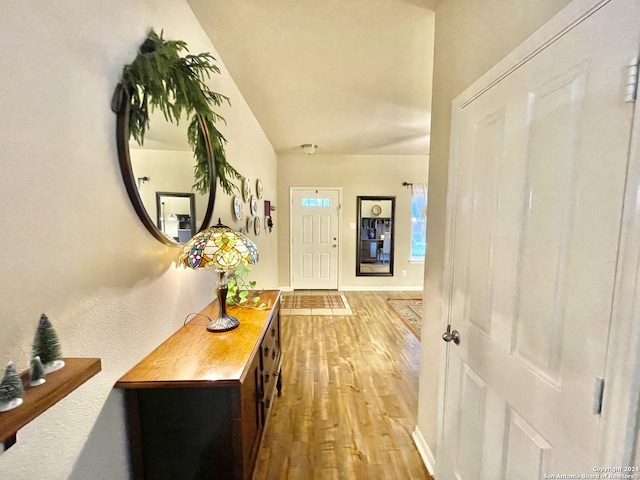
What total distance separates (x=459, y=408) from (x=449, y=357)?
0.21 meters

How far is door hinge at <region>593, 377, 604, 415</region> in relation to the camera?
2.02 ft

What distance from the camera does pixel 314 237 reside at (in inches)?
200

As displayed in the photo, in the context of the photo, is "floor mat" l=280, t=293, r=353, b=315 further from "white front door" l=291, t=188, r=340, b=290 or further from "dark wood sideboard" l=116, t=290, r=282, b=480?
"dark wood sideboard" l=116, t=290, r=282, b=480

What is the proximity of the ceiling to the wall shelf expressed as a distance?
182 cm

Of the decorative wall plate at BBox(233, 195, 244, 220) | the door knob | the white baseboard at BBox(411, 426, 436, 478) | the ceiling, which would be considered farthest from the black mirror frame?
the white baseboard at BBox(411, 426, 436, 478)

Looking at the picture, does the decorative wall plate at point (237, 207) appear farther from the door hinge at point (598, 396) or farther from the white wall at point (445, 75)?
the door hinge at point (598, 396)

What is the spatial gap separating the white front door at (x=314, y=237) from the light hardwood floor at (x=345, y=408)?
Result: 1776mm

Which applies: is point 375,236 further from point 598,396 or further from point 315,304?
point 598,396

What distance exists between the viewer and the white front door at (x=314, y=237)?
Answer: 5.02 metres

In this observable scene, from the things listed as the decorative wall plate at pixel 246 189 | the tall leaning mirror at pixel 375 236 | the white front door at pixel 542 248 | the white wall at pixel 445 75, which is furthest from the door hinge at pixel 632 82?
the tall leaning mirror at pixel 375 236

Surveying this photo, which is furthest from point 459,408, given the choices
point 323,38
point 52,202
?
point 323,38

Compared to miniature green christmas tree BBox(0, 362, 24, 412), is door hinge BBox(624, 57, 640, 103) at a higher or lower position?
higher

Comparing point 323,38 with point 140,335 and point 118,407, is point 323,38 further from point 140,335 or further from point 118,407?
point 118,407

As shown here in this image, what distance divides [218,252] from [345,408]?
1.58 m
